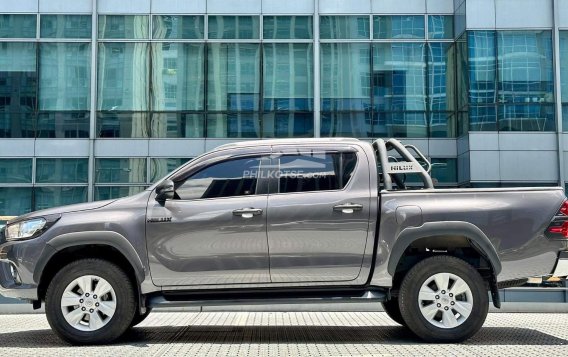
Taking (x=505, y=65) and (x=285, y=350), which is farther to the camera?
(x=505, y=65)

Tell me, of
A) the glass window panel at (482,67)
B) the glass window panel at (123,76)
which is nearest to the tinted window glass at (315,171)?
the glass window panel at (482,67)

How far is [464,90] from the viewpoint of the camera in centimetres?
2170

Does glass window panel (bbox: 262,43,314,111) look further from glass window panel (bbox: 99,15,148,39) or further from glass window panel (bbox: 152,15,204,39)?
glass window panel (bbox: 99,15,148,39)

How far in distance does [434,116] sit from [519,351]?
16217mm

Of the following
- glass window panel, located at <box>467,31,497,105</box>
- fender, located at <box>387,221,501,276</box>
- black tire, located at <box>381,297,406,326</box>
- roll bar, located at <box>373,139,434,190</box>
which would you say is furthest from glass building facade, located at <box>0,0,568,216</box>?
fender, located at <box>387,221,501,276</box>

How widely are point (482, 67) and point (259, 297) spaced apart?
15.9 metres

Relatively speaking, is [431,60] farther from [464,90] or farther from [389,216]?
[389,216]

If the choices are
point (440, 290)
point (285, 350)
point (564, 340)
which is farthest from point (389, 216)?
point (564, 340)

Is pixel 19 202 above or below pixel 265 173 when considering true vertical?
below

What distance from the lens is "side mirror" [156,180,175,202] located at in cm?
720

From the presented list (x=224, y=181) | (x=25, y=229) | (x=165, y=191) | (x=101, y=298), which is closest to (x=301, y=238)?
(x=224, y=181)

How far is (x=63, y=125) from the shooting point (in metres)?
22.4

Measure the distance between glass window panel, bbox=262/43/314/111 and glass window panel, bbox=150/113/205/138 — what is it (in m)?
2.09

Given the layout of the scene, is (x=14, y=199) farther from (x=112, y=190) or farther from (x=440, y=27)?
(x=440, y=27)
